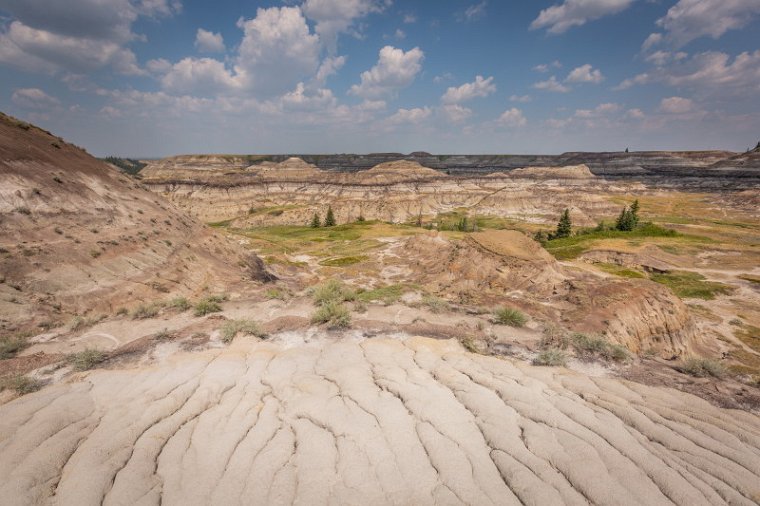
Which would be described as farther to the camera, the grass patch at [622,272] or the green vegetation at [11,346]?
the grass patch at [622,272]

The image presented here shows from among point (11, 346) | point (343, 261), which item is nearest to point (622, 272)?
point (343, 261)

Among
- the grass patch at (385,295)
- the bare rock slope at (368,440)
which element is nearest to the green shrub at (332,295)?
the grass patch at (385,295)

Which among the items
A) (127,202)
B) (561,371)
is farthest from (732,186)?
(127,202)

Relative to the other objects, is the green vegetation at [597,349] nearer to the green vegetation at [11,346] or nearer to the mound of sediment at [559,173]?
the green vegetation at [11,346]

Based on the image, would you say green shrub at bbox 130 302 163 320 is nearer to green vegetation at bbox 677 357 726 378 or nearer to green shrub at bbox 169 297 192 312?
green shrub at bbox 169 297 192 312

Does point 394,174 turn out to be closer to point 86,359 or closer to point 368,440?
point 86,359

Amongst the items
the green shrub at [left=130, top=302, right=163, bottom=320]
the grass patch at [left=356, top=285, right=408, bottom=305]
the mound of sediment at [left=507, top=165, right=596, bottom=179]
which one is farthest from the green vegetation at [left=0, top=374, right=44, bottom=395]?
the mound of sediment at [left=507, top=165, right=596, bottom=179]
